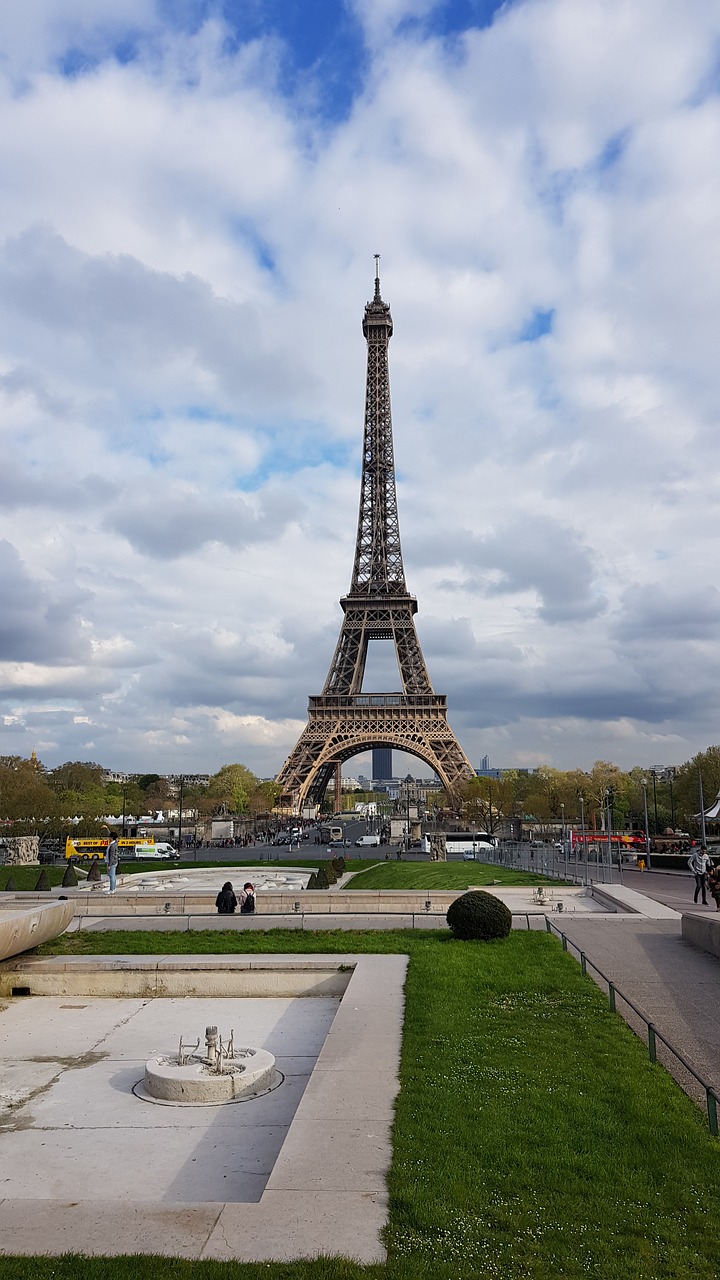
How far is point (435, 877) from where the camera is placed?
3400cm

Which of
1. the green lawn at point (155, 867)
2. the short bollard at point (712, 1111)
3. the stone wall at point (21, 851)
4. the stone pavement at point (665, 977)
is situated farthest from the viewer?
the stone wall at point (21, 851)

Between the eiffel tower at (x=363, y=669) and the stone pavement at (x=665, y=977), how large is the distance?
58149mm

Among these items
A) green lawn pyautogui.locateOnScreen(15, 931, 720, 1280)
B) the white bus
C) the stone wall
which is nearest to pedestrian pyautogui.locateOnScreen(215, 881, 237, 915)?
green lawn pyautogui.locateOnScreen(15, 931, 720, 1280)

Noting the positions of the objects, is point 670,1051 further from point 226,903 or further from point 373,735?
point 373,735

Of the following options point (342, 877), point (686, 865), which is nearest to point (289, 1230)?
point (342, 877)

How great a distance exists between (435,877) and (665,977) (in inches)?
770

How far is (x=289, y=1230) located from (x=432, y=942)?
11844mm

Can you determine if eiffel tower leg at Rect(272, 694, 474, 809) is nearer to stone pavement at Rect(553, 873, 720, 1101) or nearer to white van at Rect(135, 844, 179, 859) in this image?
white van at Rect(135, 844, 179, 859)

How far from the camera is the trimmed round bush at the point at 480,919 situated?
58.6 feet

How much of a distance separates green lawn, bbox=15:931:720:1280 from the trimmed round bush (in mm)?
5148

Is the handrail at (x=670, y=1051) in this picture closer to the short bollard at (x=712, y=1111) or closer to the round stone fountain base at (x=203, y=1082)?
the short bollard at (x=712, y=1111)

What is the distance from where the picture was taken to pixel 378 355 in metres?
97.9

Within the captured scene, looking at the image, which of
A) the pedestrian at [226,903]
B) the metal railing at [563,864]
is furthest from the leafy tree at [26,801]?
the pedestrian at [226,903]

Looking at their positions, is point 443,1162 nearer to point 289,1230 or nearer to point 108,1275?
point 289,1230
